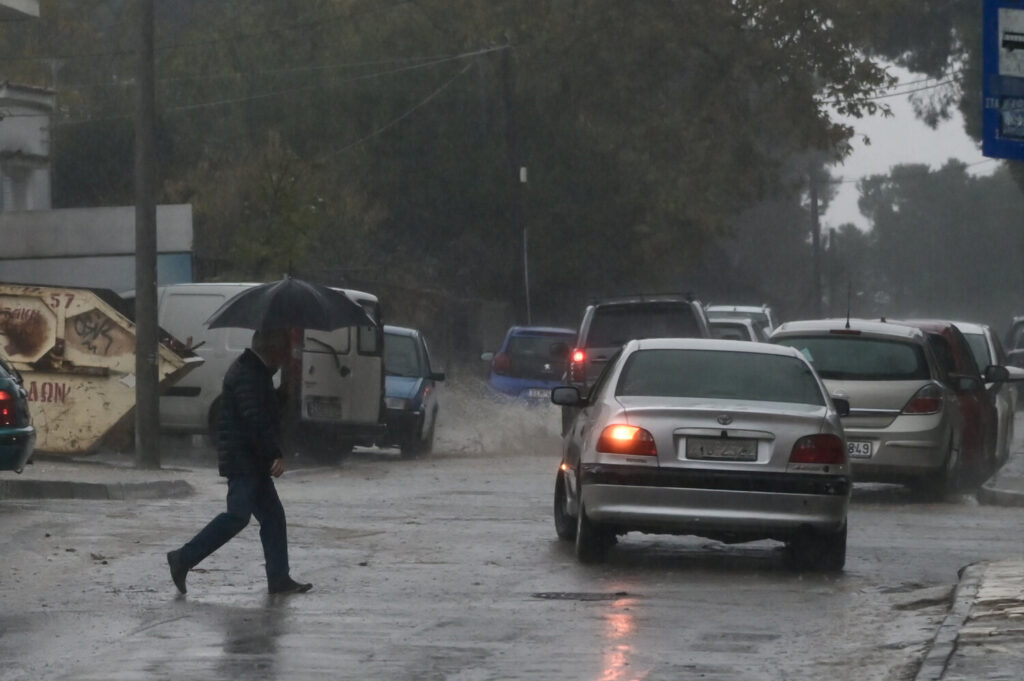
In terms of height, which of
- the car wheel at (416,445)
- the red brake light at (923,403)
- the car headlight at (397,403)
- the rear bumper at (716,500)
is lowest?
the car wheel at (416,445)

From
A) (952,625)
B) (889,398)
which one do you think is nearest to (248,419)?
(952,625)

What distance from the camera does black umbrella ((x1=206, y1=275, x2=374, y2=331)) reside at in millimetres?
16203

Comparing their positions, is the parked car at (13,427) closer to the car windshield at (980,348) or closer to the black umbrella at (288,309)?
the black umbrella at (288,309)

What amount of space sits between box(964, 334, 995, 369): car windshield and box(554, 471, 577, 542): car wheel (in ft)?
43.8

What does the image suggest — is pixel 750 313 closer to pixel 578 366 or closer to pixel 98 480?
pixel 578 366

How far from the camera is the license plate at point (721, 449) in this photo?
11.9 metres

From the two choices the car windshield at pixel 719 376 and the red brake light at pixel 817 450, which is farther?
Answer: the car windshield at pixel 719 376

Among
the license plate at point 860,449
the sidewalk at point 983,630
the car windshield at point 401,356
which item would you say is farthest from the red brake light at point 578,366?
the sidewalk at point 983,630

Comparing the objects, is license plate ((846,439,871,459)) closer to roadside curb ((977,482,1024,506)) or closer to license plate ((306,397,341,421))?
roadside curb ((977,482,1024,506))

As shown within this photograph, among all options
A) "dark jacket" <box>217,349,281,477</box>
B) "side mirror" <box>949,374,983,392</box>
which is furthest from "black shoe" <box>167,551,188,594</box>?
"side mirror" <box>949,374,983,392</box>

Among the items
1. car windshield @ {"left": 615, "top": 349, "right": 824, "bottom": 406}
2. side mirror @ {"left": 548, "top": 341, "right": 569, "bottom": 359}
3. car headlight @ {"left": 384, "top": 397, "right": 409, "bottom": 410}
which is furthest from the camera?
side mirror @ {"left": 548, "top": 341, "right": 569, "bottom": 359}

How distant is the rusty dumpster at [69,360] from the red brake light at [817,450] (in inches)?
445

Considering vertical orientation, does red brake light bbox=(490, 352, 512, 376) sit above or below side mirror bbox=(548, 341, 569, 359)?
below

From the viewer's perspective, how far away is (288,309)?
16844 mm
